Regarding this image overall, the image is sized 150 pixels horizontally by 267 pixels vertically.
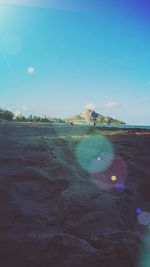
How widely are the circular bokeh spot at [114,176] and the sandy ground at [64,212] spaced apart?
44 mm

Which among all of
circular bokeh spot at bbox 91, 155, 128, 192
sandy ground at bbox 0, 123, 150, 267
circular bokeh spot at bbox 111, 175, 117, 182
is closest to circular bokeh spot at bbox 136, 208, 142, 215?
sandy ground at bbox 0, 123, 150, 267

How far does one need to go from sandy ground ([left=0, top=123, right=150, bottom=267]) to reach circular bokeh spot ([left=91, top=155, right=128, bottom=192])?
44mm

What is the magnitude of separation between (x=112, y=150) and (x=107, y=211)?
7.52 meters

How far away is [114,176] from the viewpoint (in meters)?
8.83

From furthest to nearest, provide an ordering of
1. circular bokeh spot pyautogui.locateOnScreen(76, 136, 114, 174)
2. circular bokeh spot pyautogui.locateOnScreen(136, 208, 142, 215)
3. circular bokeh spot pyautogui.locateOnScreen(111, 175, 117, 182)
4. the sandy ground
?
circular bokeh spot pyautogui.locateOnScreen(76, 136, 114, 174)
circular bokeh spot pyautogui.locateOnScreen(111, 175, 117, 182)
circular bokeh spot pyautogui.locateOnScreen(136, 208, 142, 215)
the sandy ground

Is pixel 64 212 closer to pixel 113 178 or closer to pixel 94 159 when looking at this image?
pixel 113 178

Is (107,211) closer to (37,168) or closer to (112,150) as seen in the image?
(37,168)

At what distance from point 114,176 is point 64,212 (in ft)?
13.4

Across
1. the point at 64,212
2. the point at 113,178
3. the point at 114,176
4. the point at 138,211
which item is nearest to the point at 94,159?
the point at 114,176

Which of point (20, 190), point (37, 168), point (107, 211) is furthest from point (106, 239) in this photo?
point (37, 168)

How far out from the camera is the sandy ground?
3.35 meters

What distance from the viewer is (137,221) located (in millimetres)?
5684

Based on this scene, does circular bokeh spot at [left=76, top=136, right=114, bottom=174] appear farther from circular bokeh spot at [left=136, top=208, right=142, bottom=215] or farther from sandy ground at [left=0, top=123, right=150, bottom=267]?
circular bokeh spot at [left=136, top=208, right=142, bottom=215]

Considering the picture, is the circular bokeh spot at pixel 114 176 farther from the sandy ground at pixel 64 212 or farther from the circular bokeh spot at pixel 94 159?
the circular bokeh spot at pixel 94 159
